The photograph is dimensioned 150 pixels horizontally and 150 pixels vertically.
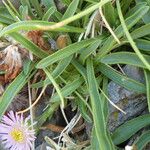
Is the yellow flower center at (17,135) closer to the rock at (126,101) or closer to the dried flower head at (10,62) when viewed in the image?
the dried flower head at (10,62)

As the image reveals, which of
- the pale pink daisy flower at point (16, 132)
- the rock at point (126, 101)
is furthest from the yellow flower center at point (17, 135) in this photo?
the rock at point (126, 101)

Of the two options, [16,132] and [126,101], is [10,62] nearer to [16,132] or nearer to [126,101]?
[16,132]

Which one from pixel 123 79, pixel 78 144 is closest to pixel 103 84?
pixel 123 79

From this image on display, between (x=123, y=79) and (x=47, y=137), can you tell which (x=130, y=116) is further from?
(x=47, y=137)

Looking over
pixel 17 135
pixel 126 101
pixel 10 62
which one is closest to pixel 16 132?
pixel 17 135

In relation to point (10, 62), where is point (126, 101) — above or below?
below

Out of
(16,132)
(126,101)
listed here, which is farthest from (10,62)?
(126,101)

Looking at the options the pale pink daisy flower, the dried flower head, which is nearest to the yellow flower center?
the pale pink daisy flower

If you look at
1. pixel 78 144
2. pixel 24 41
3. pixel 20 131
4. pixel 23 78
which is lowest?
pixel 78 144
